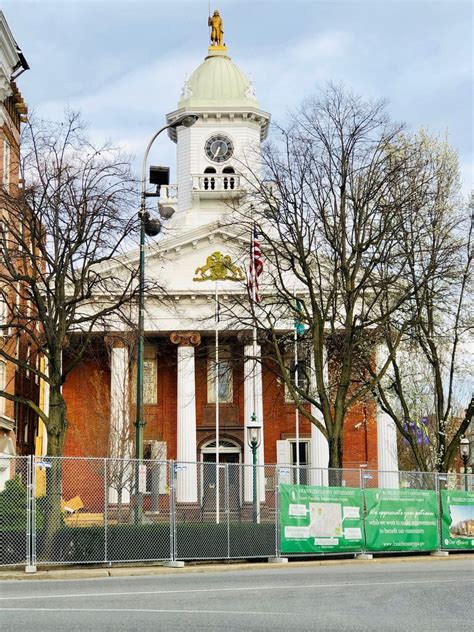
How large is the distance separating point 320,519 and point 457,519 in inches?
217

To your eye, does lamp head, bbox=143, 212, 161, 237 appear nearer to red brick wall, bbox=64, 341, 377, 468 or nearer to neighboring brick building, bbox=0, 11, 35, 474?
neighboring brick building, bbox=0, 11, 35, 474

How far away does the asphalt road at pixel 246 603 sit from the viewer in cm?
1215

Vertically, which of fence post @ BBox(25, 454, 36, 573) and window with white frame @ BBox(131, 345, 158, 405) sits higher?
window with white frame @ BBox(131, 345, 158, 405)

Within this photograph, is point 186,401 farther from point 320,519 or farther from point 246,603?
point 246,603

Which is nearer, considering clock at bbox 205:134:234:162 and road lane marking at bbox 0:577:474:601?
road lane marking at bbox 0:577:474:601

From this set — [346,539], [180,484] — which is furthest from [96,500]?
[346,539]

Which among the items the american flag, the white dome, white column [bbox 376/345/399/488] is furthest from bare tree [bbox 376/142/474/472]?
the white dome

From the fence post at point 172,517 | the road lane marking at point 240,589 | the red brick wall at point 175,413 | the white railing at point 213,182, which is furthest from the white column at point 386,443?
the road lane marking at point 240,589

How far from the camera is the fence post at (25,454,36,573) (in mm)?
21188

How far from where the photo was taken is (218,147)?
2522 inches

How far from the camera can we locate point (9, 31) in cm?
3325

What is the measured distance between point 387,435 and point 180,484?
27881 millimetres

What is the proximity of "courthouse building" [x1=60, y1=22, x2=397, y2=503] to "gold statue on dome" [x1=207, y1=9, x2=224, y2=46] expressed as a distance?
1.02 meters

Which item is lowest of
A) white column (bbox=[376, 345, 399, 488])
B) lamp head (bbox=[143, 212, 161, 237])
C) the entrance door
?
the entrance door
